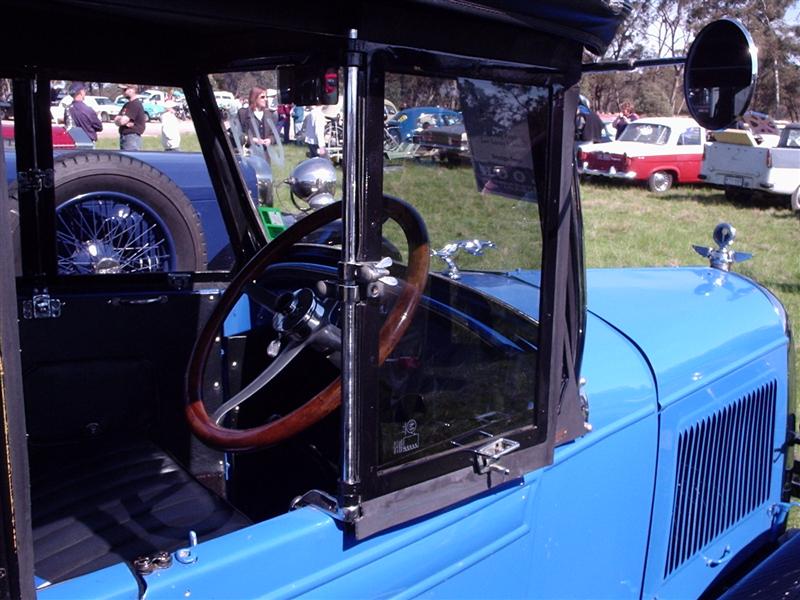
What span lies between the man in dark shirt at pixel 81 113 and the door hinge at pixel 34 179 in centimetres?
30

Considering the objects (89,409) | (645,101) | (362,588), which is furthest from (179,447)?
(645,101)

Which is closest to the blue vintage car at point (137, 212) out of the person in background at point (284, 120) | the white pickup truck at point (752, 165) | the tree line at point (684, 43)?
the person in background at point (284, 120)

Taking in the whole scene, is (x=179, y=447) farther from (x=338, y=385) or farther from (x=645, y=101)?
(x=645, y=101)

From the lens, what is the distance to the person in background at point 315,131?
153 cm

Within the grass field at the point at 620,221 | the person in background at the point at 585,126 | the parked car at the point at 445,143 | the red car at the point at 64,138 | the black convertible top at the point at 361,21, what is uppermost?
the black convertible top at the point at 361,21

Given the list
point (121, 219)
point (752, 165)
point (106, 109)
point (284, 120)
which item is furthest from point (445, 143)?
point (752, 165)

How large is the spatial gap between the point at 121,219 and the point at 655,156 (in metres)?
15.6

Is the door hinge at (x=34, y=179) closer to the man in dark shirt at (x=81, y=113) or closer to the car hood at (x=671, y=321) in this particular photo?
the man in dark shirt at (x=81, y=113)

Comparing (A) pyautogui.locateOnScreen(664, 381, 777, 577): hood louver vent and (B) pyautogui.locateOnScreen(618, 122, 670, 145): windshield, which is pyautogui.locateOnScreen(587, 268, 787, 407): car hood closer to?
(A) pyautogui.locateOnScreen(664, 381, 777, 577): hood louver vent

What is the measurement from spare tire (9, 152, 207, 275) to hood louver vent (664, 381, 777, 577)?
181cm

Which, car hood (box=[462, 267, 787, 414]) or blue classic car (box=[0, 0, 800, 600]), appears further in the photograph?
car hood (box=[462, 267, 787, 414])

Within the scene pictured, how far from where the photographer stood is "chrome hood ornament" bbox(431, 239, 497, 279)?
5.22 ft

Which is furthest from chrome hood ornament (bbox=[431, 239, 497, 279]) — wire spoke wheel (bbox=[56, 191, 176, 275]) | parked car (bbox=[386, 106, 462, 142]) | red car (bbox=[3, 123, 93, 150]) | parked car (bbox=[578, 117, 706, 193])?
parked car (bbox=[578, 117, 706, 193])

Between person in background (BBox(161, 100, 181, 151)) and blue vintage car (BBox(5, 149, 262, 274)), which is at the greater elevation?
person in background (BBox(161, 100, 181, 151))
